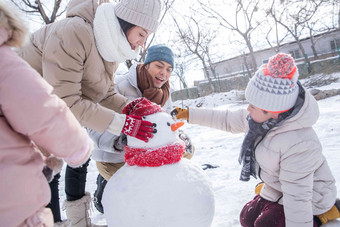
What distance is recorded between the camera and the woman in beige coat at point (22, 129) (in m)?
0.83

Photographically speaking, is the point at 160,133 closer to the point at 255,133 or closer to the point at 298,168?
the point at 255,133

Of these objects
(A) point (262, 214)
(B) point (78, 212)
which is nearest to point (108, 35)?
(B) point (78, 212)

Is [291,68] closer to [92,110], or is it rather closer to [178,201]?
[178,201]

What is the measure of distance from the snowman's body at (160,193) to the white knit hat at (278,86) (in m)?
0.56

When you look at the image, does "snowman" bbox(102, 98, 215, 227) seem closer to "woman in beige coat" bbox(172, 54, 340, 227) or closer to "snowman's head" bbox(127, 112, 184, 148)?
"snowman's head" bbox(127, 112, 184, 148)

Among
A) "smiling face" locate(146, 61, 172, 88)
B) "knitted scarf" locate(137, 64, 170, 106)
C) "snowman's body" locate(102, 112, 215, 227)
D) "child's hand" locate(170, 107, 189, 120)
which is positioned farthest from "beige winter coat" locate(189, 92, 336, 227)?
"smiling face" locate(146, 61, 172, 88)

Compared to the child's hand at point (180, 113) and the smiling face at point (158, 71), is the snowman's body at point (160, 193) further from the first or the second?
the smiling face at point (158, 71)

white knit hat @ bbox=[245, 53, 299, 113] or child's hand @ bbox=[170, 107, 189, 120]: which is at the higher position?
white knit hat @ bbox=[245, 53, 299, 113]

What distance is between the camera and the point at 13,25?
88 centimetres

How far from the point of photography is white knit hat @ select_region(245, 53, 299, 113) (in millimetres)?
1476

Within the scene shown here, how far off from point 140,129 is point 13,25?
717 millimetres

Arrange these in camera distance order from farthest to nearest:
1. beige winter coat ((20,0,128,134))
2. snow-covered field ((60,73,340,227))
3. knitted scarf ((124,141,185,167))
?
snow-covered field ((60,73,340,227)), beige winter coat ((20,0,128,134)), knitted scarf ((124,141,185,167))

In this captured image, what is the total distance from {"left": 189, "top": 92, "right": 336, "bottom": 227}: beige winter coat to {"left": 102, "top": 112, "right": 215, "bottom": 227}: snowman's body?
47cm

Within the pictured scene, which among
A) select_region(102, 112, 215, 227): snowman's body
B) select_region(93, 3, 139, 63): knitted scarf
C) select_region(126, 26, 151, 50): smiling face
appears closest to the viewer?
select_region(102, 112, 215, 227): snowman's body
